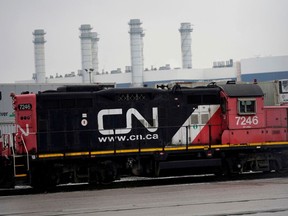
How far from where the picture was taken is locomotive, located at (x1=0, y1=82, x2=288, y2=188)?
1875 centimetres

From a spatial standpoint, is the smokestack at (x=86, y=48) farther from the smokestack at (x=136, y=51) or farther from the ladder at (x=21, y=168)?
the ladder at (x=21, y=168)

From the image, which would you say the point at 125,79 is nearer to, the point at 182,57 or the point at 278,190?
the point at 182,57

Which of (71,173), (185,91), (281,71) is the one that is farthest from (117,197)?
(281,71)

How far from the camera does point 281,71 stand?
7481 cm

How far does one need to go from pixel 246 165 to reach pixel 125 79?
193ft

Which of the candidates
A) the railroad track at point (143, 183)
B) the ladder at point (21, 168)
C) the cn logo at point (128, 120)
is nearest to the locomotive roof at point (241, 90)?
the cn logo at point (128, 120)

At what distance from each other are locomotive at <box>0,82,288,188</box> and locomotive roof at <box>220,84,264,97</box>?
0.04 meters

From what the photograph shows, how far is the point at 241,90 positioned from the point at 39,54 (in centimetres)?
6068

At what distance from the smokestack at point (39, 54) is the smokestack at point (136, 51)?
12.6m

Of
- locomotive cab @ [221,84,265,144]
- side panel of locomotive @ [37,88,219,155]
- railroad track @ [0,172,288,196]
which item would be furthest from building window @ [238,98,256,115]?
railroad track @ [0,172,288,196]

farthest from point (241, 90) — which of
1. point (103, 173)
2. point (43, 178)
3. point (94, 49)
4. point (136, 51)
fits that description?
point (94, 49)

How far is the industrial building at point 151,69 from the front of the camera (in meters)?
74.9

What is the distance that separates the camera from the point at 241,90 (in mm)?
20094

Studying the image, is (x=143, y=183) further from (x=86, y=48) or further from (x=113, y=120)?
(x=86, y=48)
